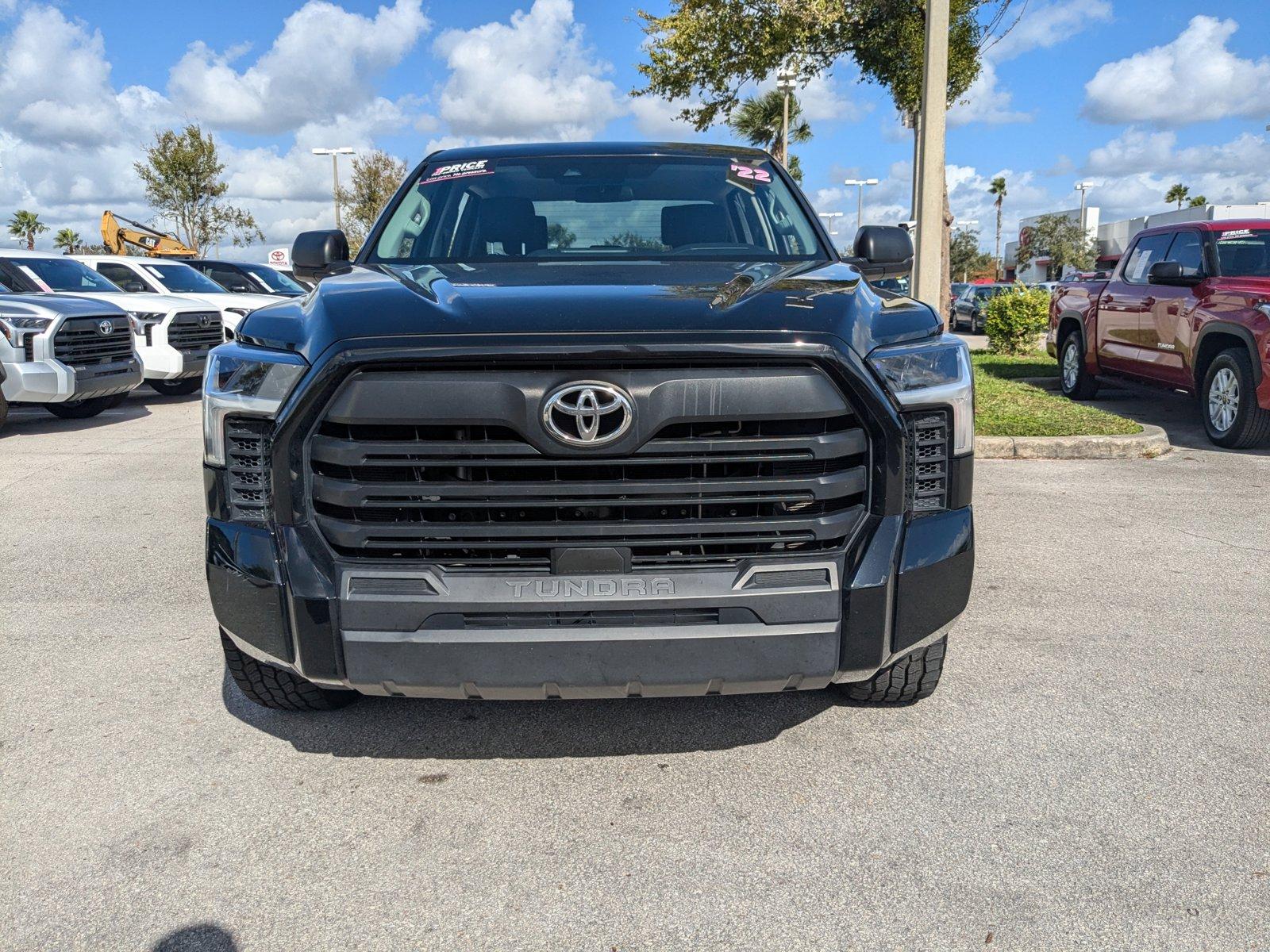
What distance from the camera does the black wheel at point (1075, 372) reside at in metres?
11.5

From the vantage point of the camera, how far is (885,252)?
4090 mm

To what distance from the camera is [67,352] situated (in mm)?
10531

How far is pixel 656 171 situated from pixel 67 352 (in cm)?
818

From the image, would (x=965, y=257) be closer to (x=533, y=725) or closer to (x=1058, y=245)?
(x=1058, y=245)

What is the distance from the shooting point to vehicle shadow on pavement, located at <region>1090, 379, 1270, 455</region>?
30.1 feet

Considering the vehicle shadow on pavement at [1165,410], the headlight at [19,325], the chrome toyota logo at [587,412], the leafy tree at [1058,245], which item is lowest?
the vehicle shadow on pavement at [1165,410]

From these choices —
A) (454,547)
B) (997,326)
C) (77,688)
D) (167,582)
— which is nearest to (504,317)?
(454,547)

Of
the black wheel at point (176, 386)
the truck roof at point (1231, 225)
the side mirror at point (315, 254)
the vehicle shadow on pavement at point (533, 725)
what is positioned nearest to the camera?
the vehicle shadow on pavement at point (533, 725)

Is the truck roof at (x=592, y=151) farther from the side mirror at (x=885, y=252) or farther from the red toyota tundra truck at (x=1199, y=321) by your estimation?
the red toyota tundra truck at (x=1199, y=321)

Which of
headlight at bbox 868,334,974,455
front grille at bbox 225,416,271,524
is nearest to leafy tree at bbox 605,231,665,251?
headlight at bbox 868,334,974,455

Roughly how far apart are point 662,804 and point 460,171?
282cm

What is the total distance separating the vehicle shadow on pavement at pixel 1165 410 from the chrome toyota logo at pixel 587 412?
7.76 meters

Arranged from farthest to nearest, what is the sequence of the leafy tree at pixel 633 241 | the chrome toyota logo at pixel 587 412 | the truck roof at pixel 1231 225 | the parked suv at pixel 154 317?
the parked suv at pixel 154 317, the truck roof at pixel 1231 225, the leafy tree at pixel 633 241, the chrome toyota logo at pixel 587 412

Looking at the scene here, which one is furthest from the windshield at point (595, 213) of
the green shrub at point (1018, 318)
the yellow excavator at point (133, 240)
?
the yellow excavator at point (133, 240)
